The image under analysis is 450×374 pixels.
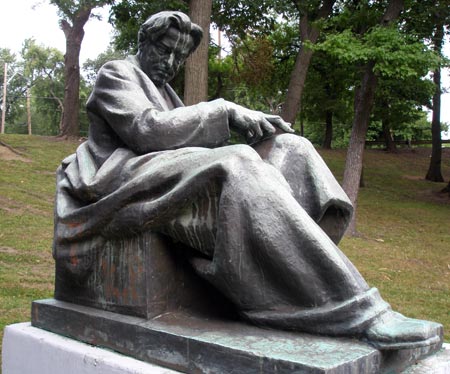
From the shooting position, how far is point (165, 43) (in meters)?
3.24

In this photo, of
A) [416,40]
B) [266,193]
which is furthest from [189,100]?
[266,193]

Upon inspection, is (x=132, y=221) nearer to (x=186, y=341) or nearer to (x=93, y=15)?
(x=186, y=341)

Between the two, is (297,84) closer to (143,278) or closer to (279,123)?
(279,123)

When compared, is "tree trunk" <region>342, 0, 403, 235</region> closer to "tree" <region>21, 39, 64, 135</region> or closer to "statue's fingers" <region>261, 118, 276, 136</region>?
"statue's fingers" <region>261, 118, 276, 136</region>

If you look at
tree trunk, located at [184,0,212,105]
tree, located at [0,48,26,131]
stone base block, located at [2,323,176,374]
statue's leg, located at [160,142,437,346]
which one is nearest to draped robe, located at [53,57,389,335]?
statue's leg, located at [160,142,437,346]

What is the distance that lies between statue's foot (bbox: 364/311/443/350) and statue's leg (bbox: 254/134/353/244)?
74cm

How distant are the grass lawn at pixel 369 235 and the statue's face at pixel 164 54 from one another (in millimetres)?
2554

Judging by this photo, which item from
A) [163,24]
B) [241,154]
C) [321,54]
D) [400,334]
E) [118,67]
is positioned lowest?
[400,334]

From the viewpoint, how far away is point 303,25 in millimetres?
14461

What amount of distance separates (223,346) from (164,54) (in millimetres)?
1822

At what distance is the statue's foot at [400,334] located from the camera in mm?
2023

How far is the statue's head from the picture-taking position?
3.17 metres

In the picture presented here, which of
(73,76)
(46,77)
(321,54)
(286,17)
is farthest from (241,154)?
(46,77)

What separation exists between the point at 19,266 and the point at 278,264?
18.6 feet
